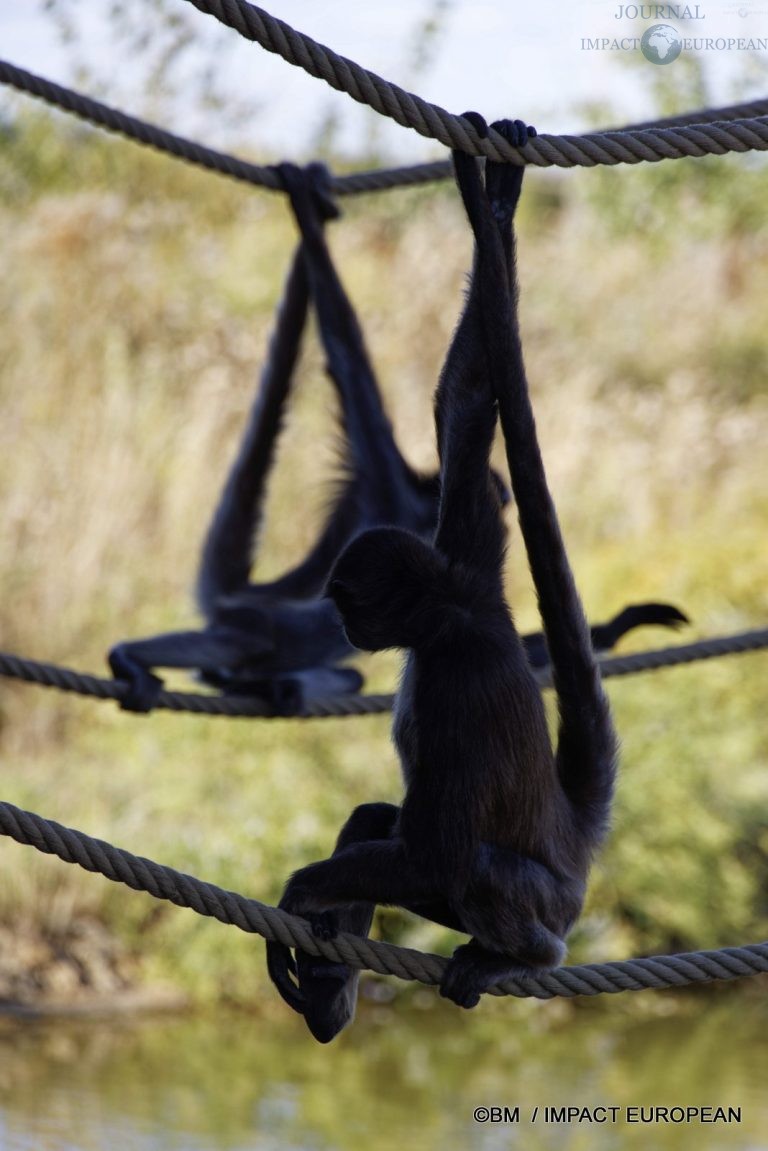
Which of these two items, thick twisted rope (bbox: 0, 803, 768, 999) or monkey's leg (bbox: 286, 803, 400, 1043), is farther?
monkey's leg (bbox: 286, 803, 400, 1043)

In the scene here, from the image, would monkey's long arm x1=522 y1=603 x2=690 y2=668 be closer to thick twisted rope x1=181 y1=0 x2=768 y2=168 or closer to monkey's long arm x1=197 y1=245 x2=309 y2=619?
monkey's long arm x1=197 y1=245 x2=309 y2=619

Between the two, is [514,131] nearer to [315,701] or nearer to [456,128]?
[456,128]

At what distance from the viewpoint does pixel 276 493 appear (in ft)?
40.4

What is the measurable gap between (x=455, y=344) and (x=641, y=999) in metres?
8.11

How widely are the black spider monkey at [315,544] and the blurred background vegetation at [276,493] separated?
478mm

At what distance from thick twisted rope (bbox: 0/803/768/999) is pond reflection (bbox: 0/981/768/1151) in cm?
522

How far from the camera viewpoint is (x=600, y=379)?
15.9 m

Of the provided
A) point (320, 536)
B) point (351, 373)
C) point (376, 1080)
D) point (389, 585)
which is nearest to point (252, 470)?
point (320, 536)

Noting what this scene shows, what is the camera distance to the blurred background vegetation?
→ 9.52 meters

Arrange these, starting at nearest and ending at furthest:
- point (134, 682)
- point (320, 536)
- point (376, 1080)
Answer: point (134, 682)
point (320, 536)
point (376, 1080)

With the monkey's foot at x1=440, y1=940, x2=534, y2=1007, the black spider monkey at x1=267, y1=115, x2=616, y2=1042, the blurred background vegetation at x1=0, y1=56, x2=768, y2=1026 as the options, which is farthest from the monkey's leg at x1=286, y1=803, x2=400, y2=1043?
the blurred background vegetation at x1=0, y1=56, x2=768, y2=1026

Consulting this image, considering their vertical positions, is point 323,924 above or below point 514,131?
below

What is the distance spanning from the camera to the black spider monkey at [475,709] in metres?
3.12

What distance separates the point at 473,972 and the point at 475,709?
22.9 inches
